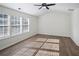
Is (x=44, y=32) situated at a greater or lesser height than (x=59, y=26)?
lesser

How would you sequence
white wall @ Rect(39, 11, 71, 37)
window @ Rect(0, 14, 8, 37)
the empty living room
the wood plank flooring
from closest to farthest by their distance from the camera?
the wood plank flooring < the empty living room < window @ Rect(0, 14, 8, 37) < white wall @ Rect(39, 11, 71, 37)

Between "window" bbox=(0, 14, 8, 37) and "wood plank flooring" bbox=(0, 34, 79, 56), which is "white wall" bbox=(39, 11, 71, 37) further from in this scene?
"window" bbox=(0, 14, 8, 37)

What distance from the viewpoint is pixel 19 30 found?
4.91m

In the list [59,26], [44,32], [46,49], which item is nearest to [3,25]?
[46,49]

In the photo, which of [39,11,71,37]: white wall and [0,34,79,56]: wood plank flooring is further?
[39,11,71,37]: white wall

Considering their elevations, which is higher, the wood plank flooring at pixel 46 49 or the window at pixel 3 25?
the window at pixel 3 25

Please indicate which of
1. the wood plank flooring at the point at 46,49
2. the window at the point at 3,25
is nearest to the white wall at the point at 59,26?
the wood plank flooring at the point at 46,49

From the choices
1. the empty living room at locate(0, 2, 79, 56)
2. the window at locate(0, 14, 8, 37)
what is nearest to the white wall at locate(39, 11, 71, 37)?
the empty living room at locate(0, 2, 79, 56)

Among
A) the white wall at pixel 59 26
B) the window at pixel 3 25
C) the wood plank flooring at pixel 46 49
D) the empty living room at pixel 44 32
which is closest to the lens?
the wood plank flooring at pixel 46 49

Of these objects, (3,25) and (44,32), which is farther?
(44,32)

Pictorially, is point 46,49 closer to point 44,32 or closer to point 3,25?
point 44,32

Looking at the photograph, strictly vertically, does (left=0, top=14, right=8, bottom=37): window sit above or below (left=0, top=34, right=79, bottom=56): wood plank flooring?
above

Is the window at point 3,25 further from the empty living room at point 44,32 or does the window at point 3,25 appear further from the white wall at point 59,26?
the white wall at point 59,26

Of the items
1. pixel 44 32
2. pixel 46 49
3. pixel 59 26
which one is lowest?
pixel 46 49
